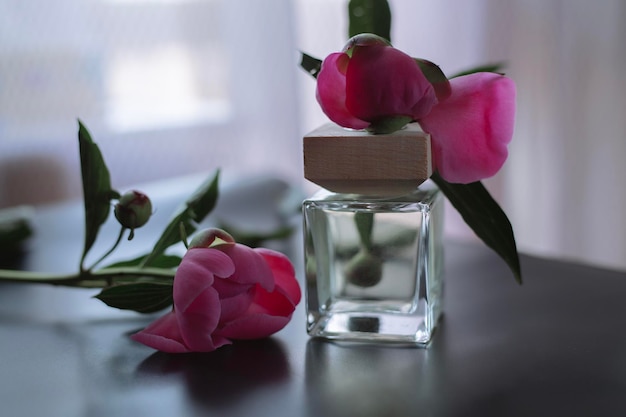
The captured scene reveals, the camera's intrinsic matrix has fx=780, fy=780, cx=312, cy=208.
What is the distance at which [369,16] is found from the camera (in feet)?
1.78

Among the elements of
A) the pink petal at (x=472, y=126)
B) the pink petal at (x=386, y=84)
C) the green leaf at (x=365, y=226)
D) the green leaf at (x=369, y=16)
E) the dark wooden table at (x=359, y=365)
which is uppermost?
the green leaf at (x=369, y=16)

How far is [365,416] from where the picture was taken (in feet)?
1.33

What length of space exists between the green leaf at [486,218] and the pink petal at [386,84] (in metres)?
0.07

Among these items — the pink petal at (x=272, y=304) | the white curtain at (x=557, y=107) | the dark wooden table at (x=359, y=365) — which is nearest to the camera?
the dark wooden table at (x=359, y=365)

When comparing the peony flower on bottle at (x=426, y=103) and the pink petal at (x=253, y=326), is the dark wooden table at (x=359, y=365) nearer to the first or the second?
the pink petal at (x=253, y=326)

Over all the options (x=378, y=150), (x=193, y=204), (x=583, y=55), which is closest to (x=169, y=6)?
(x=583, y=55)

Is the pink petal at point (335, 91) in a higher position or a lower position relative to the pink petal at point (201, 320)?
higher

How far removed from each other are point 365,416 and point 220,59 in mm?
2048

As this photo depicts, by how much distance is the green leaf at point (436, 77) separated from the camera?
474 mm

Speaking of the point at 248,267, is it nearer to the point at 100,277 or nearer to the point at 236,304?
the point at 236,304

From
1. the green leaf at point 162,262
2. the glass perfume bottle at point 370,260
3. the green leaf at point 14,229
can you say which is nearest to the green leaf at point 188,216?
the green leaf at point 162,262

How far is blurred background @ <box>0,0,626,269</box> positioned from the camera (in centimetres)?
166

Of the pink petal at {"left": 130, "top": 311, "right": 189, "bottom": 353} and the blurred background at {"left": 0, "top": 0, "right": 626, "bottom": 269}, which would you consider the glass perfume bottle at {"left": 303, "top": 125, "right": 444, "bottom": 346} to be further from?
the blurred background at {"left": 0, "top": 0, "right": 626, "bottom": 269}

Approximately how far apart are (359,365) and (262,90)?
2.04 meters
